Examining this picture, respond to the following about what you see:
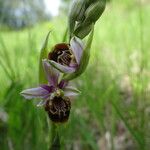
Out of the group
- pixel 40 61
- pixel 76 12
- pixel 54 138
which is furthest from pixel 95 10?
pixel 54 138

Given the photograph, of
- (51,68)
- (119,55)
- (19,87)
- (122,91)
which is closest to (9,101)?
(19,87)

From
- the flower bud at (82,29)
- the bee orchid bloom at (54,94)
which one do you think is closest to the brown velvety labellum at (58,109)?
the bee orchid bloom at (54,94)

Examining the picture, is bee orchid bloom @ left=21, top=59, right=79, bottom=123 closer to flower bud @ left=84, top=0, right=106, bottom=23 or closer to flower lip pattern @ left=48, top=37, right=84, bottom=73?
flower lip pattern @ left=48, top=37, right=84, bottom=73

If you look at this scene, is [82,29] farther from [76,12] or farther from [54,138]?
[54,138]

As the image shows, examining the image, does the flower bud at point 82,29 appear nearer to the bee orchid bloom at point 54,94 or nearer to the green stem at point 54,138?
the bee orchid bloom at point 54,94

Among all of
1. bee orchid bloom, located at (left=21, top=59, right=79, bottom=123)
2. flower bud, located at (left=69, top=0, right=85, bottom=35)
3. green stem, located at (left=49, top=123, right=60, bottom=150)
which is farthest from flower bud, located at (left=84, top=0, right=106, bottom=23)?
green stem, located at (left=49, top=123, right=60, bottom=150)

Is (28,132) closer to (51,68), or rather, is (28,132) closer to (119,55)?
(51,68)
